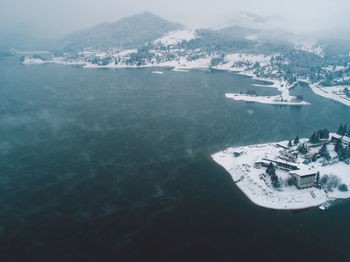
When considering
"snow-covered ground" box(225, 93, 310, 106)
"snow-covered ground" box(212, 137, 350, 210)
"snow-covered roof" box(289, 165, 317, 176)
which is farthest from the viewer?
"snow-covered ground" box(225, 93, 310, 106)

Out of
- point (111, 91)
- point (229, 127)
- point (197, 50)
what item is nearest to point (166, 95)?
point (111, 91)

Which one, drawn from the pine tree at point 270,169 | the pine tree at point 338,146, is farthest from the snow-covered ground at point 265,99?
the pine tree at point 270,169

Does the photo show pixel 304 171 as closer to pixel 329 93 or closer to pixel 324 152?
pixel 324 152

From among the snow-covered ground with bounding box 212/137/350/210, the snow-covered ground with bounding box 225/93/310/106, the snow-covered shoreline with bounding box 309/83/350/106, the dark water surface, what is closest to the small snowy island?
the snow-covered ground with bounding box 212/137/350/210

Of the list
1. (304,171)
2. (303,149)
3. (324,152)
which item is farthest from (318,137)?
(304,171)

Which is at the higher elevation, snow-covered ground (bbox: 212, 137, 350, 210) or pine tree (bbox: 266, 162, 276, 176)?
pine tree (bbox: 266, 162, 276, 176)

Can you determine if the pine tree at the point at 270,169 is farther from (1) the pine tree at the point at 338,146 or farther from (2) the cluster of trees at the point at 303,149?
(1) the pine tree at the point at 338,146

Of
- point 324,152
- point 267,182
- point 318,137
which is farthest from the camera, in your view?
point 318,137

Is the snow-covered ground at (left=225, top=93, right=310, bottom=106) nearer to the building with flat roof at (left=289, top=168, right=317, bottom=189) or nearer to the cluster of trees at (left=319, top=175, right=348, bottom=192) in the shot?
the cluster of trees at (left=319, top=175, right=348, bottom=192)
